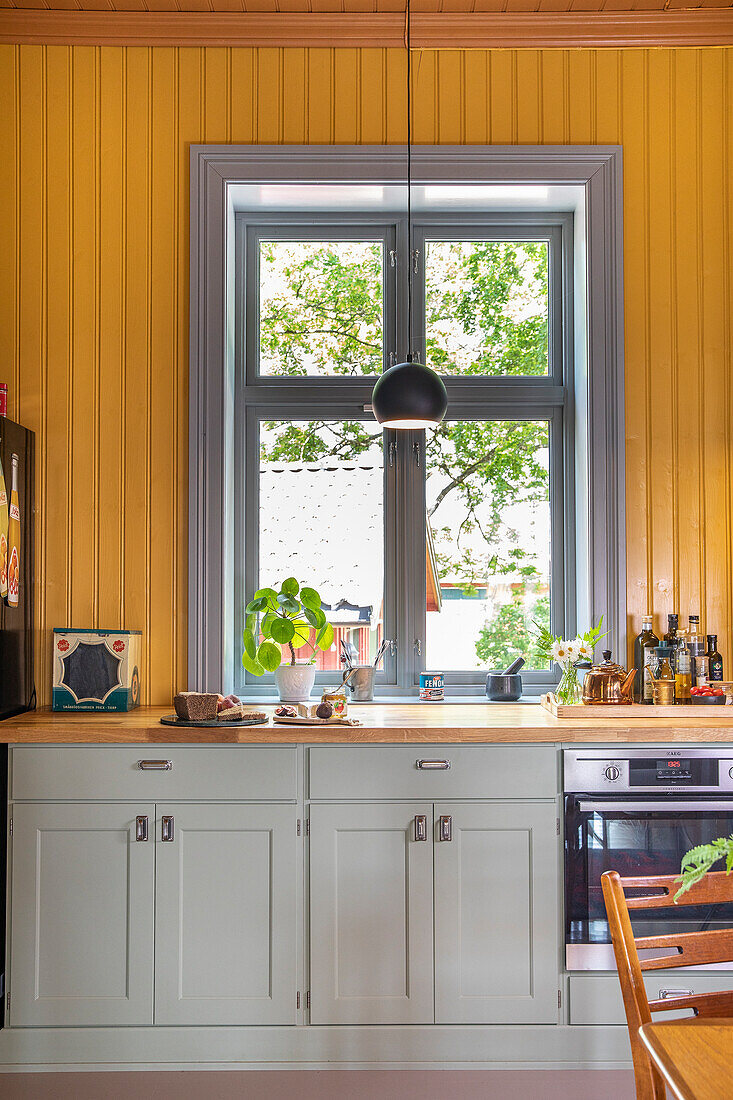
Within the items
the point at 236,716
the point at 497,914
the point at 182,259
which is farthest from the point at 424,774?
the point at 182,259

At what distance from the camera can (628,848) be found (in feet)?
8.43

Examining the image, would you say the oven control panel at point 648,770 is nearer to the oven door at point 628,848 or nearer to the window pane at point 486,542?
the oven door at point 628,848

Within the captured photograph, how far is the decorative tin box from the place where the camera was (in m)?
2.89

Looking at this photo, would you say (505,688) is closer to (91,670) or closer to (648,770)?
(648,770)

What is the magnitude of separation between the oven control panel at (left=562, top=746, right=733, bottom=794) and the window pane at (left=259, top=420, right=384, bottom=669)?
1.03m

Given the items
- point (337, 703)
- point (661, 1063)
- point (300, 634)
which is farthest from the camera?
point (300, 634)

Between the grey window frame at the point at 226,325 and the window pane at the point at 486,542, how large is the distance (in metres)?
0.26

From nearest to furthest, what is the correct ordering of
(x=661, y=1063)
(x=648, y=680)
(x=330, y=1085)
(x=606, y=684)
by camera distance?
(x=661, y=1063), (x=330, y=1085), (x=606, y=684), (x=648, y=680)

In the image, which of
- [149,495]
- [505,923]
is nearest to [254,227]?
[149,495]

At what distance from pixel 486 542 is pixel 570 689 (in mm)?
752

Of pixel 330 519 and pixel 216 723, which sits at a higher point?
pixel 330 519

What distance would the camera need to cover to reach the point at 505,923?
2.56 meters

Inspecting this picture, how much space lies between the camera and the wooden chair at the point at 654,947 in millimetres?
1329

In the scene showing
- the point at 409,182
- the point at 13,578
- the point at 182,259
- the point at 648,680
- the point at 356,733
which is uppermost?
the point at 409,182
